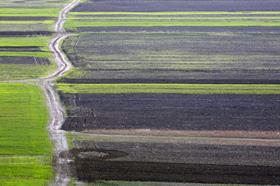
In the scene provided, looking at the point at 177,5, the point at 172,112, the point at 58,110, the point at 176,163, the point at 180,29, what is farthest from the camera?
the point at 177,5

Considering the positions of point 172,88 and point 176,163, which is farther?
point 172,88

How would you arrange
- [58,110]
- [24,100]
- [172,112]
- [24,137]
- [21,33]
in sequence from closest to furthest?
[24,137] < [172,112] < [58,110] < [24,100] < [21,33]

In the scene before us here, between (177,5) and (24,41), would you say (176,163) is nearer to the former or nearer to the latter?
(24,41)

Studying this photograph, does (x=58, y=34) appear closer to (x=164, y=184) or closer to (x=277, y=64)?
(x=277, y=64)

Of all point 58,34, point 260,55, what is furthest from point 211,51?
point 58,34

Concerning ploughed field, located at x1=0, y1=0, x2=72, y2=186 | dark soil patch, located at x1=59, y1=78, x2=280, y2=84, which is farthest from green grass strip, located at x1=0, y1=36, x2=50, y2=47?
dark soil patch, located at x1=59, y1=78, x2=280, y2=84

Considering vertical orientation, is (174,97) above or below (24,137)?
below

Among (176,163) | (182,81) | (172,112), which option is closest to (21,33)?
(182,81)

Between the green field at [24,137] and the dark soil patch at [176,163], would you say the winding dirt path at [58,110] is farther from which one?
the dark soil patch at [176,163]
